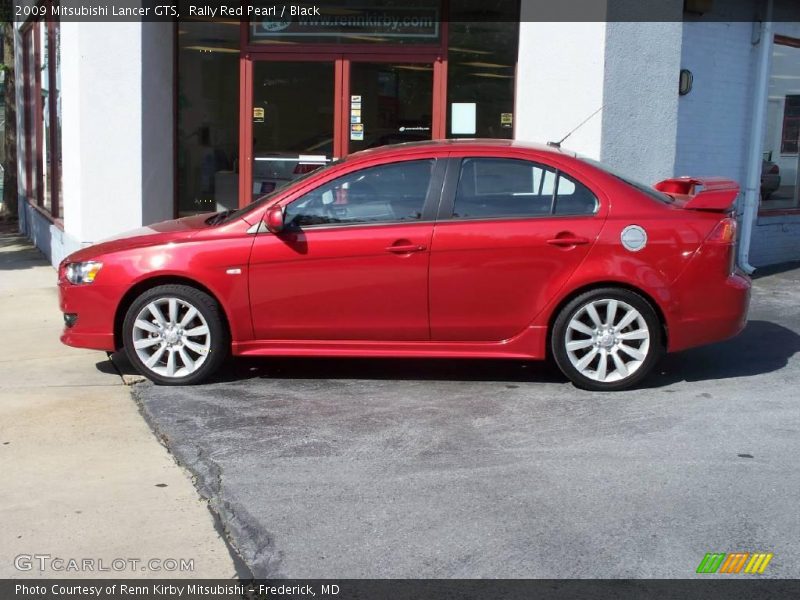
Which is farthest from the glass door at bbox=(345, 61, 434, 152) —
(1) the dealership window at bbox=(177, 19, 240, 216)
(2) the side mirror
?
(2) the side mirror

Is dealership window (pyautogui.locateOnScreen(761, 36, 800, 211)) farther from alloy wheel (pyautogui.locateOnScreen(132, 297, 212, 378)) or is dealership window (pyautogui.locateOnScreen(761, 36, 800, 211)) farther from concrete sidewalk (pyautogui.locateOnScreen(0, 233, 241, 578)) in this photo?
concrete sidewalk (pyautogui.locateOnScreen(0, 233, 241, 578))

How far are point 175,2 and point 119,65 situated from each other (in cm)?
108

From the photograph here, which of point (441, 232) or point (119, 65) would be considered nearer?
point (441, 232)

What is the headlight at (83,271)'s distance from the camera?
6805 mm

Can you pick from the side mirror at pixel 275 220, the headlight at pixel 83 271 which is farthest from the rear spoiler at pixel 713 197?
the headlight at pixel 83 271

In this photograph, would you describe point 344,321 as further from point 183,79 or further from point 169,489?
point 183,79

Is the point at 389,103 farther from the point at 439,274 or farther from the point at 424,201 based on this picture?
the point at 439,274

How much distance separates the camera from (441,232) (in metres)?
6.64

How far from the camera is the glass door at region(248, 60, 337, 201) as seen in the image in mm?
10766

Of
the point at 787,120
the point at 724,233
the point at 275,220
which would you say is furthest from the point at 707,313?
the point at 787,120

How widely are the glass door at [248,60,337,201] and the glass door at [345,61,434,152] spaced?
0.25 m

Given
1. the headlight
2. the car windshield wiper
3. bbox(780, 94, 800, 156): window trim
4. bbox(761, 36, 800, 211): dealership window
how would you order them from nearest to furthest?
the headlight
the car windshield wiper
bbox(761, 36, 800, 211): dealership window
bbox(780, 94, 800, 156): window trim

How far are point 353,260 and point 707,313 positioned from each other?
2327 mm

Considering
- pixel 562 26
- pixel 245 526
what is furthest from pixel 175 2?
pixel 245 526
